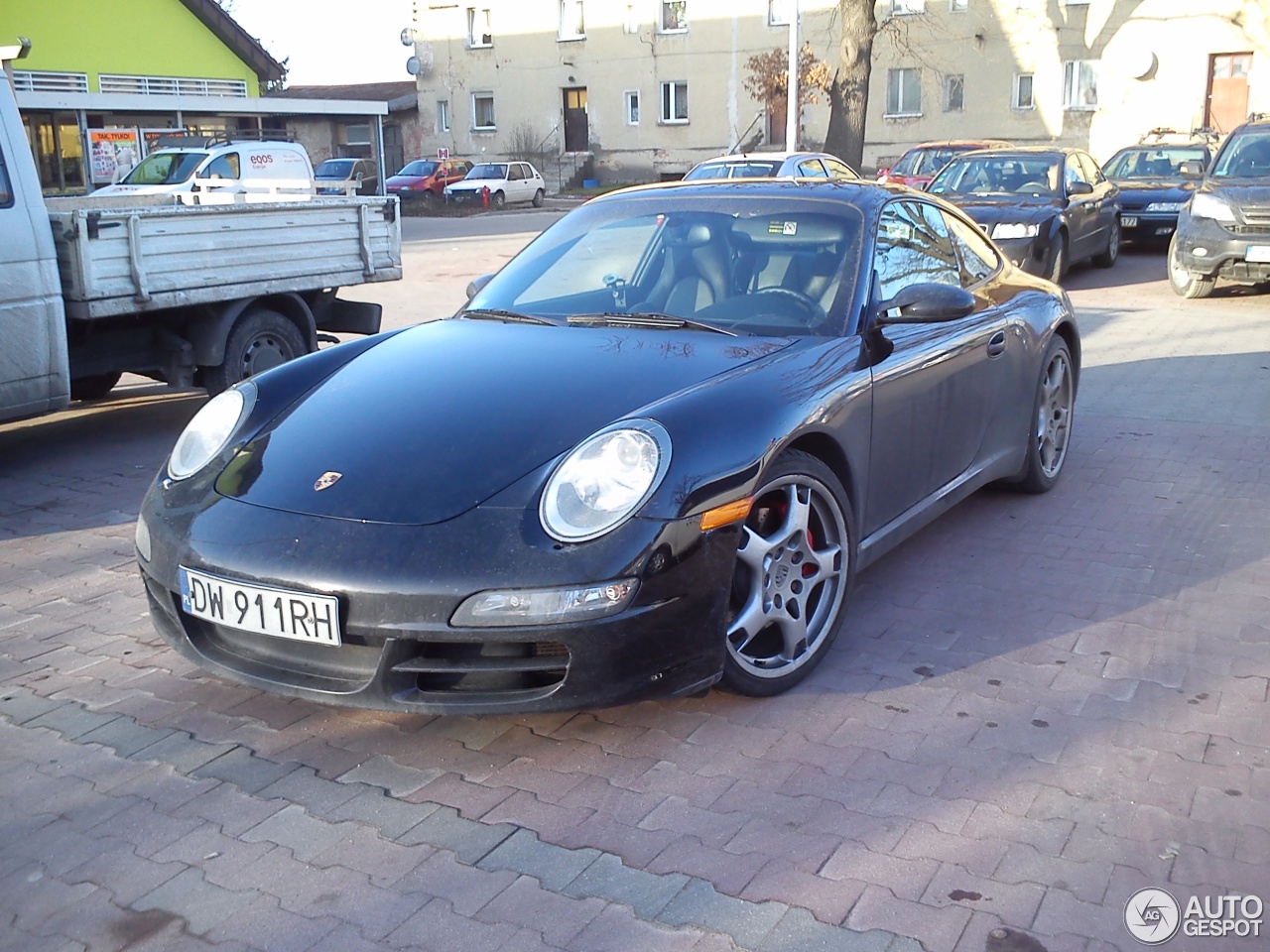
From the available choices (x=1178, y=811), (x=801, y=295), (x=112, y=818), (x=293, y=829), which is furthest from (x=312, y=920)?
(x=801, y=295)

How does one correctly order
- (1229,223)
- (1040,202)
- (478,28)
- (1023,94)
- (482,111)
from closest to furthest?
(1229,223) → (1040,202) → (1023,94) → (478,28) → (482,111)

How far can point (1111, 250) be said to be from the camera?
15.7 meters

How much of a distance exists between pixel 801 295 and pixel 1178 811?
202cm

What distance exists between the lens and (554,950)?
2.54 meters

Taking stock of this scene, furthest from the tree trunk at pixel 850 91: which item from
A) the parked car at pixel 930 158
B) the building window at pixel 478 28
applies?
the building window at pixel 478 28

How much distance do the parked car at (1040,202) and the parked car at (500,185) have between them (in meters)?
22.9

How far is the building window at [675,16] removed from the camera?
41266 mm

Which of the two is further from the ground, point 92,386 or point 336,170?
point 336,170

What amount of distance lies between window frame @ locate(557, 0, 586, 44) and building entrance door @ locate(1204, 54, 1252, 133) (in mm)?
20489

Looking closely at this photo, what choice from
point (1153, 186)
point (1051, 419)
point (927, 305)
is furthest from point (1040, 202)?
point (927, 305)

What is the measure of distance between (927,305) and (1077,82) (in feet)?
117

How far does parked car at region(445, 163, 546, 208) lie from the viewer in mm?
36031

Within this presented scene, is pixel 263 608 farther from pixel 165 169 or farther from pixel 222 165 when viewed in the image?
pixel 165 169

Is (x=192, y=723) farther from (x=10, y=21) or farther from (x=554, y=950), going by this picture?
(x=10, y=21)
